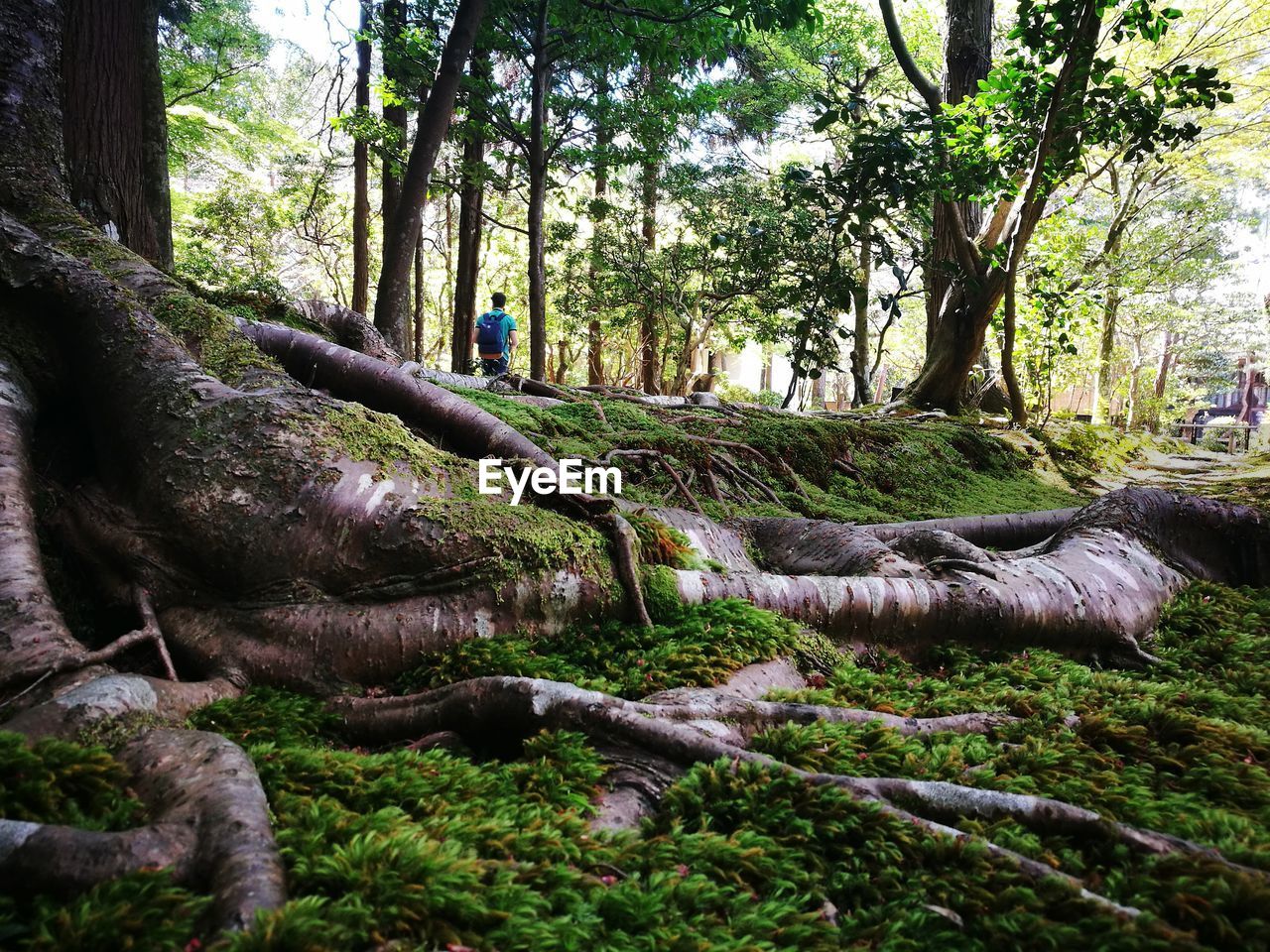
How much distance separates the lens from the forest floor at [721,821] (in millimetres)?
1251

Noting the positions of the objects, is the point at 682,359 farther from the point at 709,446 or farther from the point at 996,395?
the point at 709,446

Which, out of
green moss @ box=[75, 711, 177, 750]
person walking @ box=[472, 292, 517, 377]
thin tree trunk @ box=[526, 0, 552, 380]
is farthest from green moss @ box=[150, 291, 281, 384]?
person walking @ box=[472, 292, 517, 377]

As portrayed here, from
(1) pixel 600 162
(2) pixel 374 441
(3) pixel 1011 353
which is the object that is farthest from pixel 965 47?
(2) pixel 374 441

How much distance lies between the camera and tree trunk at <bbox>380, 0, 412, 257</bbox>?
8.63 metres

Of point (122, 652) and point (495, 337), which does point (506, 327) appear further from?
point (122, 652)

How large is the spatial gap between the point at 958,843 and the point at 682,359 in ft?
50.2

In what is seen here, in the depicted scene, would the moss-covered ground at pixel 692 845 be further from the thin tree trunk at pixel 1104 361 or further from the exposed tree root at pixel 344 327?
the thin tree trunk at pixel 1104 361

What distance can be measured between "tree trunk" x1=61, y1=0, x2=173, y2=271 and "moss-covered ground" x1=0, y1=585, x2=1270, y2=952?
14.0 ft

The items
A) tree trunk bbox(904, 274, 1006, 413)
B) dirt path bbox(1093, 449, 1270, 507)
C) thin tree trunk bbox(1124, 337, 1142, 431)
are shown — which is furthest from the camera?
thin tree trunk bbox(1124, 337, 1142, 431)

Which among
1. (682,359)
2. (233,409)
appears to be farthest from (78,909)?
(682,359)

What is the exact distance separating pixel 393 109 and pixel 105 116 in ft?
22.9

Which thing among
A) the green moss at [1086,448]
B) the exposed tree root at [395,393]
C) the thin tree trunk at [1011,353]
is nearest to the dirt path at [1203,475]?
the green moss at [1086,448]

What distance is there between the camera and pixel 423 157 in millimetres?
6391

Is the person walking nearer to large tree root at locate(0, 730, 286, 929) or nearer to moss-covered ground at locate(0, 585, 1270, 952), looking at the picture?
moss-covered ground at locate(0, 585, 1270, 952)
